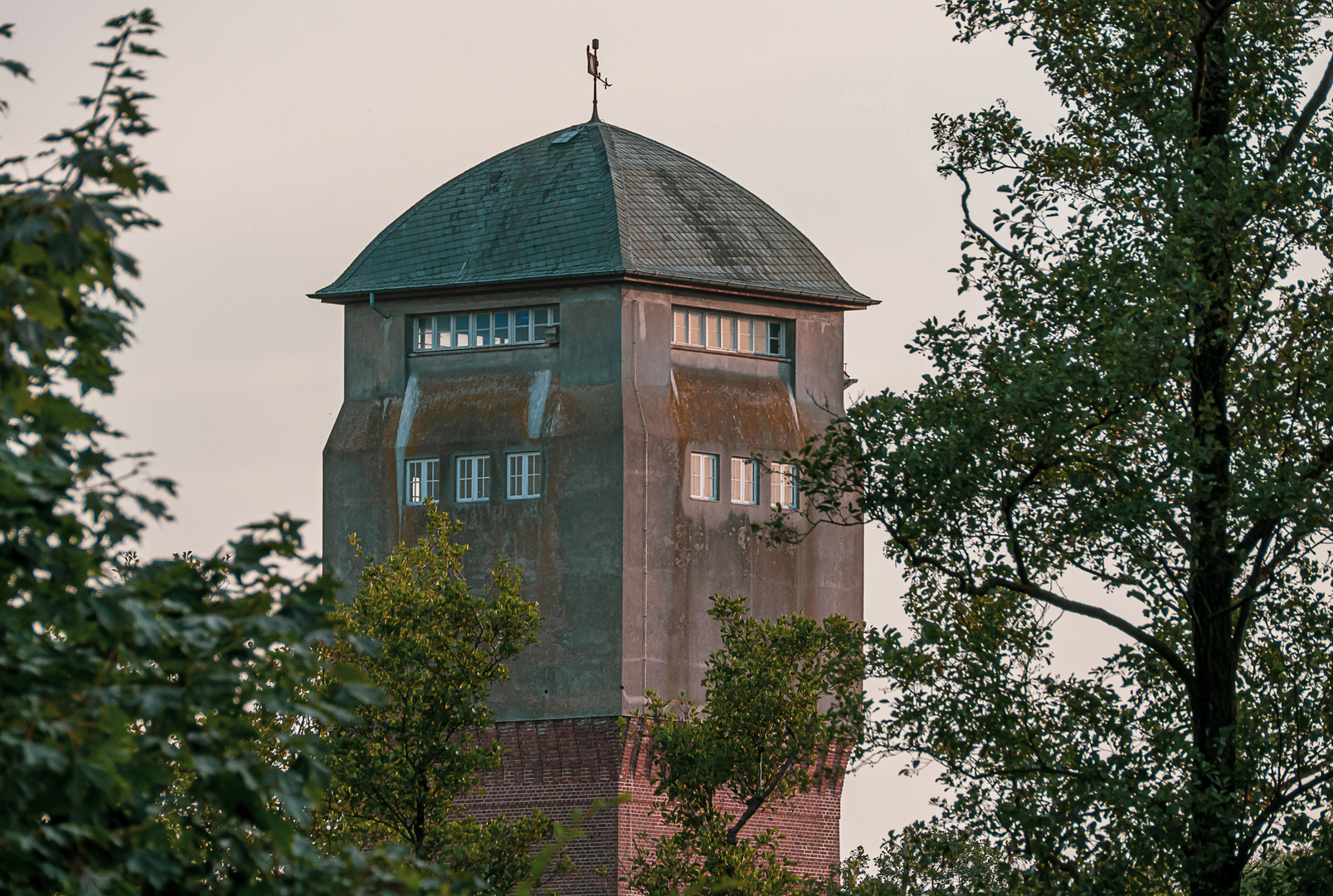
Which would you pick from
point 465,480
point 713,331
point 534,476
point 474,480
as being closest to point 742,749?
point 534,476

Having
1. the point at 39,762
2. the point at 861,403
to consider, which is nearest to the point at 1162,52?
the point at 861,403

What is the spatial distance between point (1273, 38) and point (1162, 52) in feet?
3.12

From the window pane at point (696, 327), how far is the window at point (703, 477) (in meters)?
2.48

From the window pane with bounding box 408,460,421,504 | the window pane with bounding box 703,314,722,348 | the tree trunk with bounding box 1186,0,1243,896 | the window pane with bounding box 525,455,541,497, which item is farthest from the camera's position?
the window pane with bounding box 703,314,722,348

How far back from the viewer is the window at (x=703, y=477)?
43.7 m

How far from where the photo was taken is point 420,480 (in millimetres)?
44531

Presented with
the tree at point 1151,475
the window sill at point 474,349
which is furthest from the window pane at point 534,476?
the tree at point 1151,475

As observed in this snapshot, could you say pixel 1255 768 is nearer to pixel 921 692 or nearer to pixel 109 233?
pixel 921 692

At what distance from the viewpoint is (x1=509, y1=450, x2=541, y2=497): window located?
142 feet

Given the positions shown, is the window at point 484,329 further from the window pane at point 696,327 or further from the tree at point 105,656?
the tree at point 105,656

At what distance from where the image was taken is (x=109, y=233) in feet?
25.9

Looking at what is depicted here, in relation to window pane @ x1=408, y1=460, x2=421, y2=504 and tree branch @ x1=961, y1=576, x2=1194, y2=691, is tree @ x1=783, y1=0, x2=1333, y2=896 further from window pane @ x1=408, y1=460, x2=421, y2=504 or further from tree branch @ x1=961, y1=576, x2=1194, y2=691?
window pane @ x1=408, y1=460, x2=421, y2=504

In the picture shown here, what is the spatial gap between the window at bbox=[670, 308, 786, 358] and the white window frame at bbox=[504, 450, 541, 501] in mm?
3865

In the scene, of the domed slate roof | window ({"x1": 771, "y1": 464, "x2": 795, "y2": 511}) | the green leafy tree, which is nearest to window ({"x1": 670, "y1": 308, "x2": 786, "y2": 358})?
the domed slate roof
